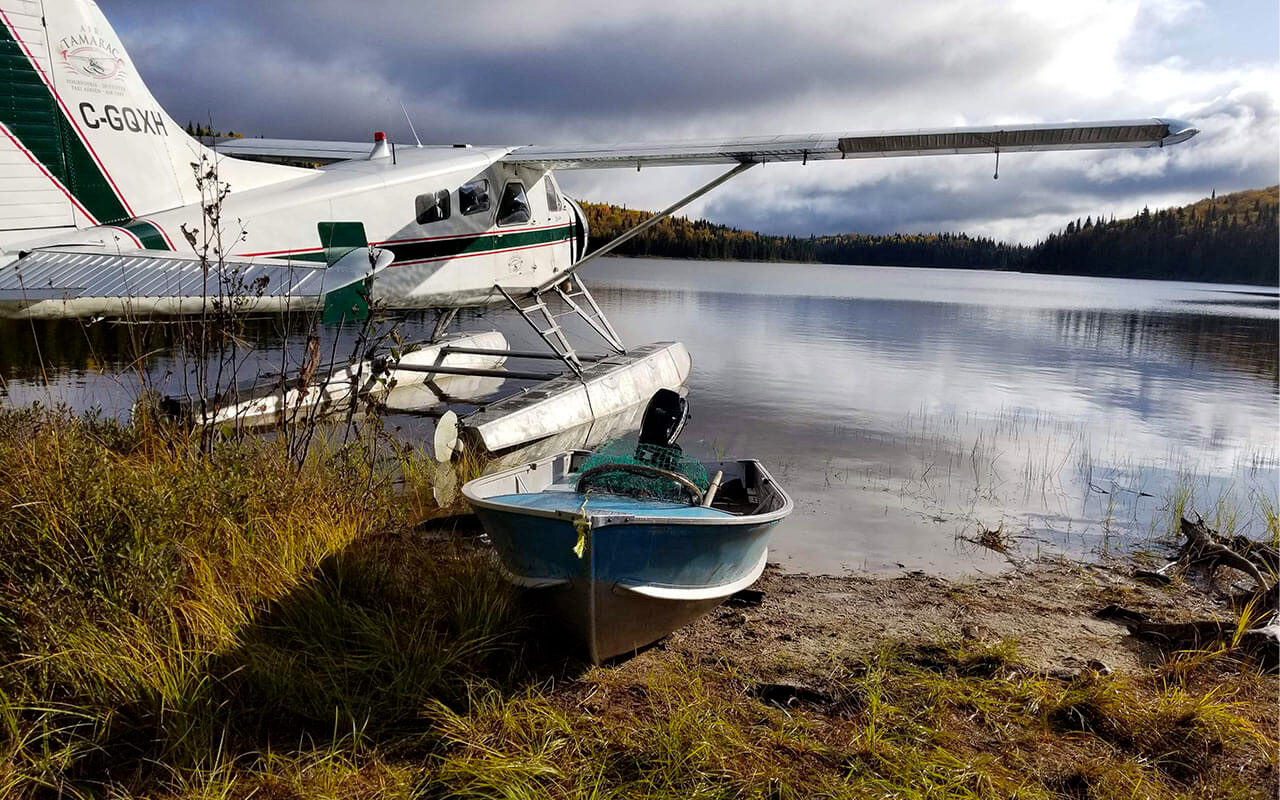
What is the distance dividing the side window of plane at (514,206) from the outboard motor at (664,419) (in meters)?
5.05

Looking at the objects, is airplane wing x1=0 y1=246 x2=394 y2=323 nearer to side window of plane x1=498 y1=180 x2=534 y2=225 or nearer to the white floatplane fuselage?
the white floatplane fuselage

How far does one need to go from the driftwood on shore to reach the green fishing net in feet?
8.02

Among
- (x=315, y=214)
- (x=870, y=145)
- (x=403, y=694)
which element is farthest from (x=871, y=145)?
(x=403, y=694)

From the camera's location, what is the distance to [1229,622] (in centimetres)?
409

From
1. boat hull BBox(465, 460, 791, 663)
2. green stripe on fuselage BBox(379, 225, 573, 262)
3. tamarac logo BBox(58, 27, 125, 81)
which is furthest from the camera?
green stripe on fuselage BBox(379, 225, 573, 262)

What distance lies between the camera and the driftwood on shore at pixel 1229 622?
3.91 m

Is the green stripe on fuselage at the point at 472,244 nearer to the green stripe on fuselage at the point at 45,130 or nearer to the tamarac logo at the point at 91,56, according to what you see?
the green stripe on fuselage at the point at 45,130

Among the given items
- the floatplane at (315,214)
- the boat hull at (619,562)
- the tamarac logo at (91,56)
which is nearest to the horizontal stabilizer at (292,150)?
the floatplane at (315,214)

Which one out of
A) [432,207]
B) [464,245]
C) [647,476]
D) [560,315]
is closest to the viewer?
[647,476]

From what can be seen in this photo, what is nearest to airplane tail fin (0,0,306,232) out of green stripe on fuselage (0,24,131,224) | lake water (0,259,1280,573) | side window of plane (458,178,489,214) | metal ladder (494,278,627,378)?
green stripe on fuselage (0,24,131,224)

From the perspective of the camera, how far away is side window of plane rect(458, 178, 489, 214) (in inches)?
359

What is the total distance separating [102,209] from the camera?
6496 millimetres

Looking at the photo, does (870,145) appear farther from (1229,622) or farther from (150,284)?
(150,284)

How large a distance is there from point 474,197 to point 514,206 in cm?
79
